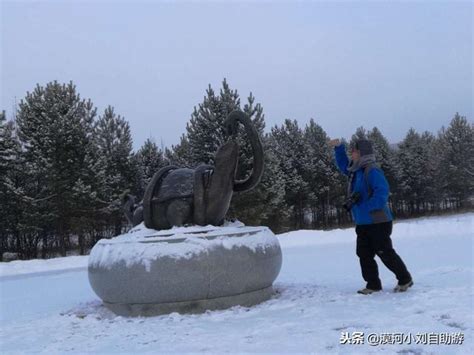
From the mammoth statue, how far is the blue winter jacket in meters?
1.57

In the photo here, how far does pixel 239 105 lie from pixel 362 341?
21964 millimetres

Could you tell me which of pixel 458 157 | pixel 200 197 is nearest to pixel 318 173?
pixel 458 157

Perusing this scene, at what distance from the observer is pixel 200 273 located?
17.0ft

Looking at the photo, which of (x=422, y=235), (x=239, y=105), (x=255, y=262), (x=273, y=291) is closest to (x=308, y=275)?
(x=273, y=291)

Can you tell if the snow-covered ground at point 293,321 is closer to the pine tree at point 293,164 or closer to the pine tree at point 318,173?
the pine tree at point 293,164

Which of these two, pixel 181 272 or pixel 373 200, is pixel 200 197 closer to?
pixel 181 272

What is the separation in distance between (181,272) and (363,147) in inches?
103

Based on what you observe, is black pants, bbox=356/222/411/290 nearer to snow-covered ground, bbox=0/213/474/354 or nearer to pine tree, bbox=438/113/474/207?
snow-covered ground, bbox=0/213/474/354

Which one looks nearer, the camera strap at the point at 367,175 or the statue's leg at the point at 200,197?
the camera strap at the point at 367,175

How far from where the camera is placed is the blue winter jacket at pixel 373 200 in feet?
17.8

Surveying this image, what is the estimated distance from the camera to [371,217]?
5.47 meters

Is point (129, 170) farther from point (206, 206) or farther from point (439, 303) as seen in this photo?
point (439, 303)

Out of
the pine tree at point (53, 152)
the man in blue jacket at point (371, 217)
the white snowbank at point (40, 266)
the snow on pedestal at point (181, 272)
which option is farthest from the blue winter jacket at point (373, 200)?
the pine tree at point (53, 152)

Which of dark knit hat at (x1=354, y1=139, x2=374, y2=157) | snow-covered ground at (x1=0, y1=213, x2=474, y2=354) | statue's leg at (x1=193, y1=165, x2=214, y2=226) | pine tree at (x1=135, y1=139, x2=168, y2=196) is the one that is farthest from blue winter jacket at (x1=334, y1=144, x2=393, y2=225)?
pine tree at (x1=135, y1=139, x2=168, y2=196)
